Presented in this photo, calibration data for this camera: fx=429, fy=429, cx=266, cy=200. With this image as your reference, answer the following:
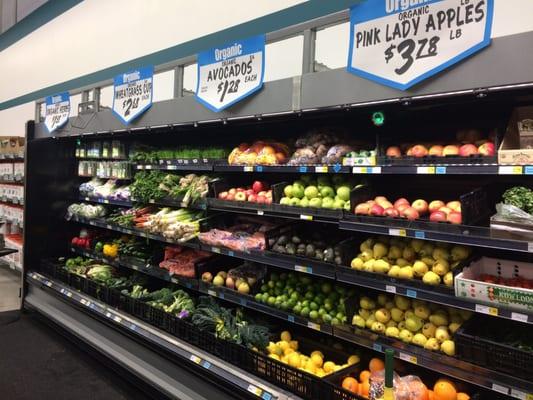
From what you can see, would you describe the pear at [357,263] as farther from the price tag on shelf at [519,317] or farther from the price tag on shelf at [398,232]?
the price tag on shelf at [519,317]

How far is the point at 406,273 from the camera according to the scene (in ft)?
7.73

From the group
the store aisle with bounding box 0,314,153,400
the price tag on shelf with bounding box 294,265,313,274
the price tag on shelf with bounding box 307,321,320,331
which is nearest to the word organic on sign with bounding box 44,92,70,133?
the store aisle with bounding box 0,314,153,400

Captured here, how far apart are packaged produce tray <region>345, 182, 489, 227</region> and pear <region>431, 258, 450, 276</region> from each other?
0.25m

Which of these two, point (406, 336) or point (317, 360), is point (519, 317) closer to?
point (406, 336)

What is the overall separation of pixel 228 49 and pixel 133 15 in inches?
180

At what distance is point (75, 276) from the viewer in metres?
4.87

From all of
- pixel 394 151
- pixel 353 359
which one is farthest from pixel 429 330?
pixel 394 151

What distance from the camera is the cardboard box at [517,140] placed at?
1898mm

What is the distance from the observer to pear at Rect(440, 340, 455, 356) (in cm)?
221

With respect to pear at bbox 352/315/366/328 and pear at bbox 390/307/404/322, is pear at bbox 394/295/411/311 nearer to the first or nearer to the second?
pear at bbox 390/307/404/322

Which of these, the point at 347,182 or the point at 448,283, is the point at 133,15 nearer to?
the point at 347,182

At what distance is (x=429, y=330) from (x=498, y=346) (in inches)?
17.7

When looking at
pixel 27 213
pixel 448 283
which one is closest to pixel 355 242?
pixel 448 283

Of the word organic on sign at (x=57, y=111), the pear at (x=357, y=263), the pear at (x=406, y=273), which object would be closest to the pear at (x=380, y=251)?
the pear at (x=357, y=263)
